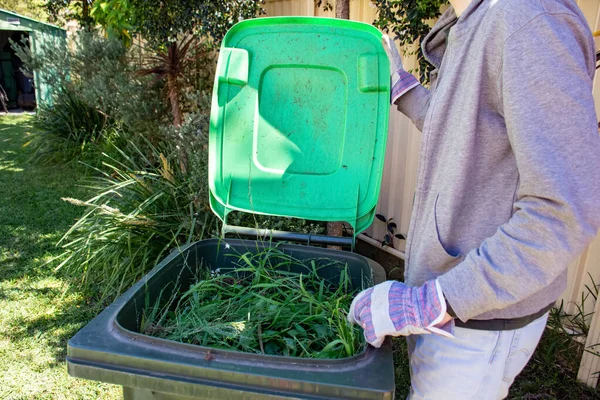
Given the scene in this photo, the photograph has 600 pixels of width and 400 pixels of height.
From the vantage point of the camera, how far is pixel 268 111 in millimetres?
2045

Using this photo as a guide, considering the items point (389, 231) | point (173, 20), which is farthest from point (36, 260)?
point (389, 231)

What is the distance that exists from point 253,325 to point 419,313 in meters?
0.71

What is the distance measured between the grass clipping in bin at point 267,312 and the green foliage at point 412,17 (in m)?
1.59

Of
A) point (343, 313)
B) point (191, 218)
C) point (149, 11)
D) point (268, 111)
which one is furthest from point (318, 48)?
point (149, 11)

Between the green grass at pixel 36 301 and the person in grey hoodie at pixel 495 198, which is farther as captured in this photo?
the green grass at pixel 36 301

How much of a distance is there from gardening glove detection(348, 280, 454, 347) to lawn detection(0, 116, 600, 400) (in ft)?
6.10

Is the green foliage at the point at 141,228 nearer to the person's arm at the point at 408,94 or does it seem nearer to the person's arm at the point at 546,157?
the person's arm at the point at 408,94

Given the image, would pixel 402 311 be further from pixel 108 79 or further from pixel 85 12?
pixel 85 12

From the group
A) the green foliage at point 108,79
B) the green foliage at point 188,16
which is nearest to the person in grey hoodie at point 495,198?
the green foliage at point 188,16

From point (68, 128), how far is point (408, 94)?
704 cm

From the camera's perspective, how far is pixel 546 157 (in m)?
0.86

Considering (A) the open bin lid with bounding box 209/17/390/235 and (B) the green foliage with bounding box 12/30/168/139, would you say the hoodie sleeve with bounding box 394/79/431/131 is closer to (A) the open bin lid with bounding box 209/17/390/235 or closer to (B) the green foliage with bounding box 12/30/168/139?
(A) the open bin lid with bounding box 209/17/390/235

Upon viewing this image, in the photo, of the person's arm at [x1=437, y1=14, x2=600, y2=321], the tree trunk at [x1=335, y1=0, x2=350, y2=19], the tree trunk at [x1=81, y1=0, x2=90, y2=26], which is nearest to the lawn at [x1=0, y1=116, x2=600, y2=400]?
the person's arm at [x1=437, y1=14, x2=600, y2=321]

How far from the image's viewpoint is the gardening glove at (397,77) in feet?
5.43
